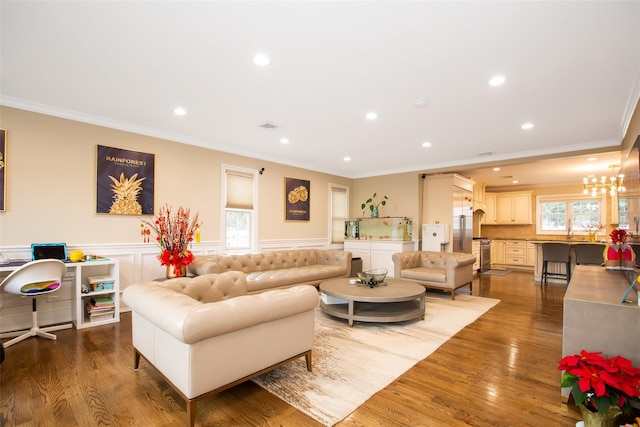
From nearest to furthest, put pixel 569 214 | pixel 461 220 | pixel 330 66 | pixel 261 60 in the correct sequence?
pixel 261 60
pixel 330 66
pixel 461 220
pixel 569 214

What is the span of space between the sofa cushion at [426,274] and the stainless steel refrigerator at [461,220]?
193 centimetres

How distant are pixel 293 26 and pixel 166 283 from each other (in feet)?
7.41

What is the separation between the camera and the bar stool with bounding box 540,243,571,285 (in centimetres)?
645

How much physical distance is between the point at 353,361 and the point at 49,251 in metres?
3.66

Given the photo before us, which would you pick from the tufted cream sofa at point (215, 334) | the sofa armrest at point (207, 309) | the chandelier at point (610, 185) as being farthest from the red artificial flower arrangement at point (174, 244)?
the chandelier at point (610, 185)

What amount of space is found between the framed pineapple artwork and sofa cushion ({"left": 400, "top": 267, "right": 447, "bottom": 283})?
4.30m

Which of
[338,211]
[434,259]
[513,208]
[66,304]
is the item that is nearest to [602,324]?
[434,259]

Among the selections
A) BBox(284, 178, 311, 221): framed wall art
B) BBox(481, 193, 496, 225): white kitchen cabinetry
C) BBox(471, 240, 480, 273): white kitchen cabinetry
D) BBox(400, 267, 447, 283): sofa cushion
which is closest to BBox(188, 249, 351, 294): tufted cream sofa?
BBox(284, 178, 311, 221): framed wall art

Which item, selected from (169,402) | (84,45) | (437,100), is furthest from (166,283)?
(437,100)

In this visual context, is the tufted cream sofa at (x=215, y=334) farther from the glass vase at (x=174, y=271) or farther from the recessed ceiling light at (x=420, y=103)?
the recessed ceiling light at (x=420, y=103)

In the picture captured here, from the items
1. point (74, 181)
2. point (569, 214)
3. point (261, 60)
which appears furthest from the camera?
point (569, 214)

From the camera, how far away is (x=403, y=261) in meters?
5.58

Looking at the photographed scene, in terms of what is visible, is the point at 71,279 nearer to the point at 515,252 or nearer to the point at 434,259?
the point at 434,259

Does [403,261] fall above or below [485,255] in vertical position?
above
